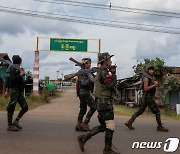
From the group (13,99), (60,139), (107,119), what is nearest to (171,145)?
(107,119)

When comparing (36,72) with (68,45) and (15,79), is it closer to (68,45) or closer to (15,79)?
(68,45)

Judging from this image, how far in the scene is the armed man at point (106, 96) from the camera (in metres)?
6.49

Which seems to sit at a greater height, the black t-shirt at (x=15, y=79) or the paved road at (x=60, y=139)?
the black t-shirt at (x=15, y=79)

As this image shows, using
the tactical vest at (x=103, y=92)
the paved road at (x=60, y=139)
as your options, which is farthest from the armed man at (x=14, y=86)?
the tactical vest at (x=103, y=92)

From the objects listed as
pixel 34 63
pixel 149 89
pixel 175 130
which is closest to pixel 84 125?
pixel 149 89

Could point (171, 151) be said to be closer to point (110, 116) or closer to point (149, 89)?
point (110, 116)

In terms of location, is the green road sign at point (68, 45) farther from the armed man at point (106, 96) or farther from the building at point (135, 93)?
the armed man at point (106, 96)

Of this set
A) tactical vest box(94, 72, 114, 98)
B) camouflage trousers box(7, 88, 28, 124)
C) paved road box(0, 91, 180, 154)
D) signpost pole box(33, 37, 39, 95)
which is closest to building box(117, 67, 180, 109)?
signpost pole box(33, 37, 39, 95)

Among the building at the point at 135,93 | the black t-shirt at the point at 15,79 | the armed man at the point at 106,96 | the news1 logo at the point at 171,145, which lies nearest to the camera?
the armed man at the point at 106,96

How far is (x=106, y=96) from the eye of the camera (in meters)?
6.63

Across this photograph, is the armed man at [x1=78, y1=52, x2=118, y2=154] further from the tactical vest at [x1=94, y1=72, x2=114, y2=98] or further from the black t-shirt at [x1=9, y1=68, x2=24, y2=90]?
the black t-shirt at [x1=9, y1=68, x2=24, y2=90]

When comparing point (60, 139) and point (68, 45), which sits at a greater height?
point (68, 45)

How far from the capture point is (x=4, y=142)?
7527 millimetres

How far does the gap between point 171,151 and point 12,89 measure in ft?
13.7
